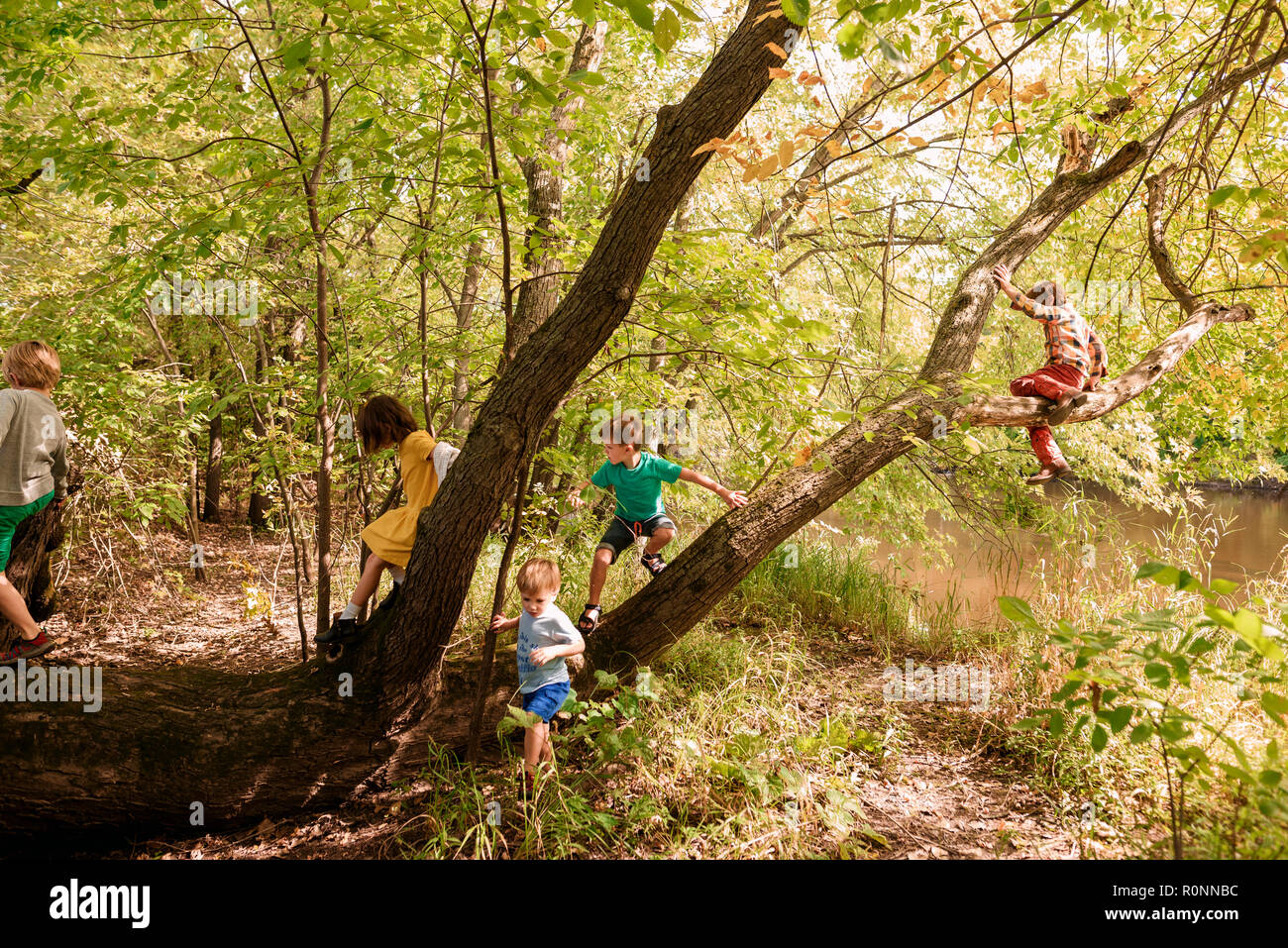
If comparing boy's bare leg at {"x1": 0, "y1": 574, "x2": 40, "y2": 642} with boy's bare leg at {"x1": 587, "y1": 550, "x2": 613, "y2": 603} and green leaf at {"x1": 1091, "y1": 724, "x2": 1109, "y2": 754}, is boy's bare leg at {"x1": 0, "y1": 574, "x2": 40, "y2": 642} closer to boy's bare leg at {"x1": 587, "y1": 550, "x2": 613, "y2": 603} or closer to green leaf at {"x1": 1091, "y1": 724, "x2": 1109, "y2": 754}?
boy's bare leg at {"x1": 587, "y1": 550, "x2": 613, "y2": 603}

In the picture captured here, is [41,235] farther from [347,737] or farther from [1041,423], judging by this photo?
[1041,423]

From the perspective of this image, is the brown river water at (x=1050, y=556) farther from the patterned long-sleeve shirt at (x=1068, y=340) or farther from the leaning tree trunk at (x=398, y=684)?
the leaning tree trunk at (x=398, y=684)

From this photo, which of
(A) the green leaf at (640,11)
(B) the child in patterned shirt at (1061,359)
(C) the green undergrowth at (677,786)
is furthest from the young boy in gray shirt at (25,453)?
(B) the child in patterned shirt at (1061,359)

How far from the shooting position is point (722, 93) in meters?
2.52

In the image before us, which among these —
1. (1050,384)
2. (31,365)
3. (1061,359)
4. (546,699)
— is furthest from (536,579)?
(1061,359)

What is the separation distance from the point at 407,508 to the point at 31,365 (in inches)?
77.4

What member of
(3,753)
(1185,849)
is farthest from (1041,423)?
(3,753)

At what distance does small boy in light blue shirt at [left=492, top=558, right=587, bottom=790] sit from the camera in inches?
117

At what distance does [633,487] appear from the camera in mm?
4242

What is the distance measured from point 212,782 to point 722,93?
3.57 metres

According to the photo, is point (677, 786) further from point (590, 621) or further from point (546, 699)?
point (590, 621)

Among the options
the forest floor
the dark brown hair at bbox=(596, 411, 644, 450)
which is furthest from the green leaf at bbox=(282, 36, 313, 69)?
the forest floor

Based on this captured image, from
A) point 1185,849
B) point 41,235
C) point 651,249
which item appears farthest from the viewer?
point 41,235

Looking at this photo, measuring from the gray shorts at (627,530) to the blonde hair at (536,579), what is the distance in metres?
1.16
